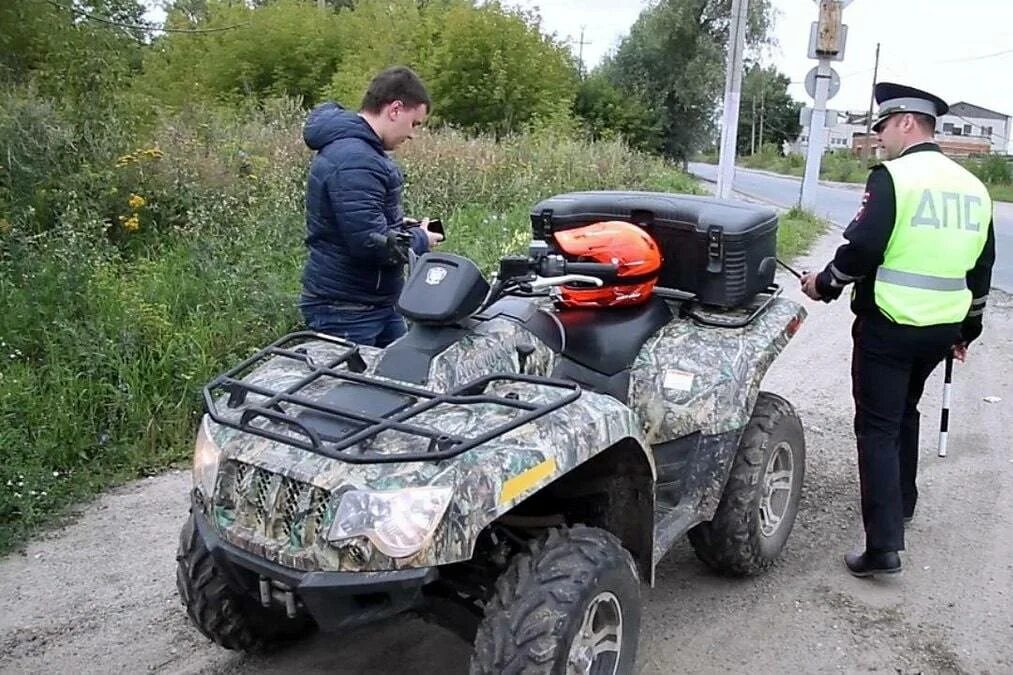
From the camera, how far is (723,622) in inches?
153

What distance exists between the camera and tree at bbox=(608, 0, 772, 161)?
34219 mm

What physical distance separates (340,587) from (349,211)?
1976 millimetres

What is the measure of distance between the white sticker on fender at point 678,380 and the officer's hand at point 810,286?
95 centimetres

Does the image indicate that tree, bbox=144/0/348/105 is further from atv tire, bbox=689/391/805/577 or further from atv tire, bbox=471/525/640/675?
atv tire, bbox=471/525/640/675

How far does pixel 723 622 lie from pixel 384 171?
231cm

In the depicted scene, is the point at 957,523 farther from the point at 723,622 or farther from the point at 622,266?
the point at 622,266

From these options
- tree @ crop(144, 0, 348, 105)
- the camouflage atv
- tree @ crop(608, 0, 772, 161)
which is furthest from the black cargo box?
tree @ crop(608, 0, 772, 161)

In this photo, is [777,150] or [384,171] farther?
[777,150]

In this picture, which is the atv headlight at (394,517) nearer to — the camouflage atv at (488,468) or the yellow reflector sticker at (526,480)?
the camouflage atv at (488,468)

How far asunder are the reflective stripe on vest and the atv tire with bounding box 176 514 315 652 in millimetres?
2720

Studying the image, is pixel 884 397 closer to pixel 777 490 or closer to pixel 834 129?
pixel 777 490

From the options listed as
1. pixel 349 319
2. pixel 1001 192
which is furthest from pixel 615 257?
pixel 1001 192

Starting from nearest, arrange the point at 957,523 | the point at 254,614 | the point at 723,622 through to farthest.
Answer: the point at 254,614 → the point at 723,622 → the point at 957,523

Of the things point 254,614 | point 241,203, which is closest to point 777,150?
point 241,203
